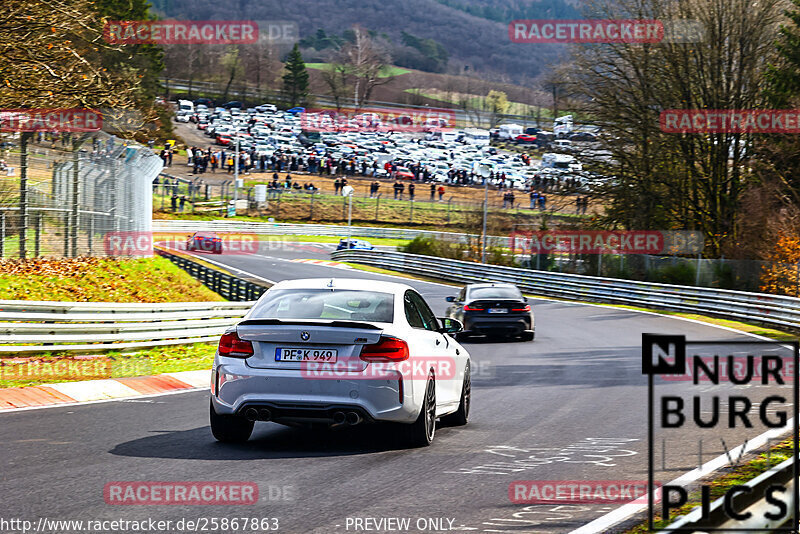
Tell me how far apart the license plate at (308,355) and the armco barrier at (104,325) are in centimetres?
791

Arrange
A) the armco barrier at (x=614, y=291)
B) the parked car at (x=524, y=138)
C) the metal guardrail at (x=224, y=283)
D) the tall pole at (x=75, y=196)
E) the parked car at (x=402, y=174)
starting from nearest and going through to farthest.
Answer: the tall pole at (x=75, y=196) < the metal guardrail at (x=224, y=283) < the armco barrier at (x=614, y=291) < the parked car at (x=402, y=174) < the parked car at (x=524, y=138)

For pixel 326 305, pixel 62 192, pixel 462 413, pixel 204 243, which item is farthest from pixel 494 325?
pixel 204 243

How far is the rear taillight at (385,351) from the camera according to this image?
342 inches

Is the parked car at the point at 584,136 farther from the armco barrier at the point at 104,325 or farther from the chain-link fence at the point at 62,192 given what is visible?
the armco barrier at the point at 104,325

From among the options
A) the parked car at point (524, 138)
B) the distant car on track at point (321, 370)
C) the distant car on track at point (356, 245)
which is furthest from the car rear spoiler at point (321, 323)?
the parked car at point (524, 138)

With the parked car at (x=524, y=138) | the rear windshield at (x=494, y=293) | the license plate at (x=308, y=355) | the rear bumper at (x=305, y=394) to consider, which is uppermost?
the parked car at (x=524, y=138)

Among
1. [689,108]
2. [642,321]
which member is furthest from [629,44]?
[642,321]

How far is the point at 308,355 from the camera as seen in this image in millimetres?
8641

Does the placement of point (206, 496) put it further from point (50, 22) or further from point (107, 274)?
point (107, 274)

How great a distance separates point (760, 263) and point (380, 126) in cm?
10061

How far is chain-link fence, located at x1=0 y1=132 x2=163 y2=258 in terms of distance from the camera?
71.5ft

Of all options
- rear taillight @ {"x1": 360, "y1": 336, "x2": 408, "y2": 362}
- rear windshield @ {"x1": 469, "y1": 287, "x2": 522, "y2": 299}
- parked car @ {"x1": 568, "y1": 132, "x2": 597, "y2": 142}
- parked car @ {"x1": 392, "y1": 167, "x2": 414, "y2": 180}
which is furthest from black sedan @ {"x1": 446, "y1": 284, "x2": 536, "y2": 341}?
parked car @ {"x1": 392, "y1": 167, "x2": 414, "y2": 180}

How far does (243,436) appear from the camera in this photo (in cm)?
928

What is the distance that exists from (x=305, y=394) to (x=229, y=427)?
101 centimetres
